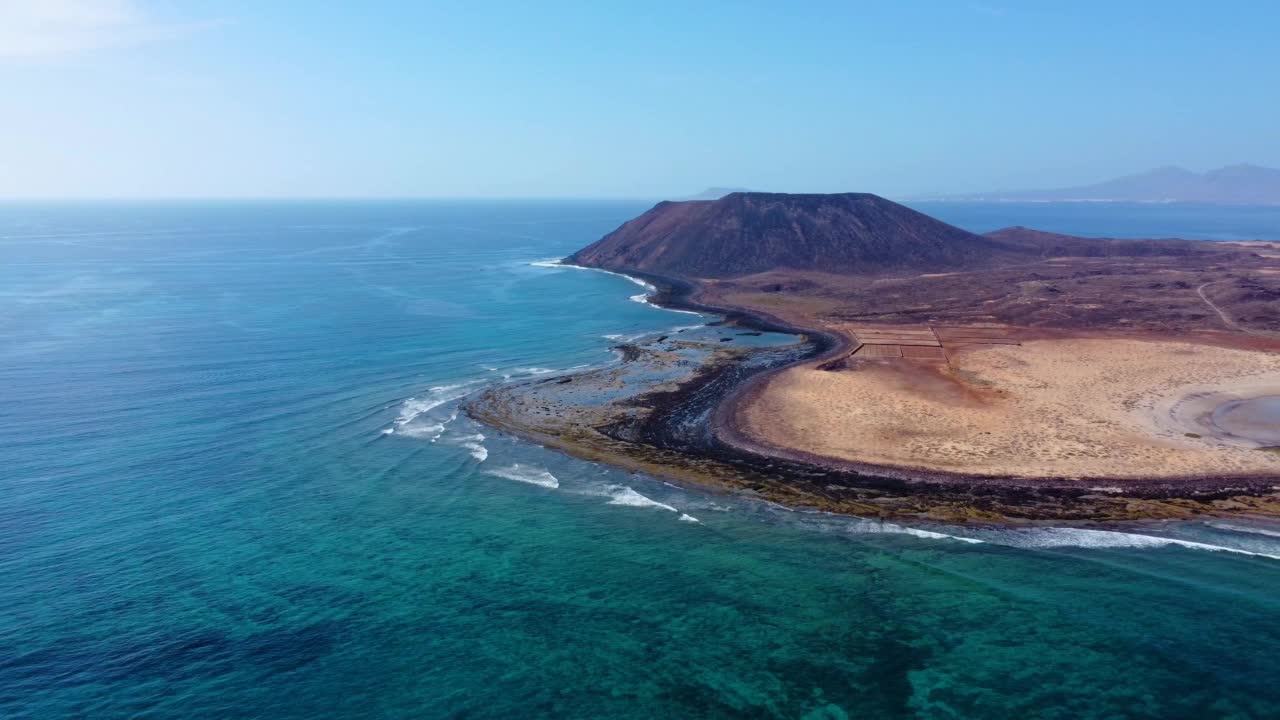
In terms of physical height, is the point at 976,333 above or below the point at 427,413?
above

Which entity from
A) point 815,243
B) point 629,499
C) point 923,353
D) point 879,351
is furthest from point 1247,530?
point 815,243

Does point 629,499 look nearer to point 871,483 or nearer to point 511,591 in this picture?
point 511,591

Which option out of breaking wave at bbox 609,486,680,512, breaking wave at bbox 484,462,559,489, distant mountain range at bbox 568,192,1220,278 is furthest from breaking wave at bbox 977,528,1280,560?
distant mountain range at bbox 568,192,1220,278

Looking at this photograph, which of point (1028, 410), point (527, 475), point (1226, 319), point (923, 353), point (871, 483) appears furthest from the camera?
point (1226, 319)

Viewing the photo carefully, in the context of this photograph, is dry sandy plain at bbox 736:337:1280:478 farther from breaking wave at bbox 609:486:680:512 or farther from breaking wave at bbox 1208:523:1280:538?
breaking wave at bbox 609:486:680:512

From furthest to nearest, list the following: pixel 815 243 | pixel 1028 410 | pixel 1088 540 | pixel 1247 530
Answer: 1. pixel 815 243
2. pixel 1028 410
3. pixel 1247 530
4. pixel 1088 540

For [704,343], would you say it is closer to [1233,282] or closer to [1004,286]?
[1004,286]

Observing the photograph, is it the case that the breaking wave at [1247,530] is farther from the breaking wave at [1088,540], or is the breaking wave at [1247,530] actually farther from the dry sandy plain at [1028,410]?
the dry sandy plain at [1028,410]
